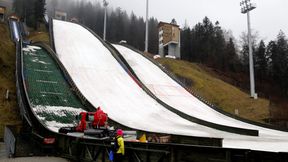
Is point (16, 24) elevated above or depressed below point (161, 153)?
above

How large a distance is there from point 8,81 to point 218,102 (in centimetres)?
1741

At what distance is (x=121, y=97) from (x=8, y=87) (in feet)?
24.8

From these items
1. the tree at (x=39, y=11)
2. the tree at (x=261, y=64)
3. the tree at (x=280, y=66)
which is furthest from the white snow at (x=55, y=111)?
the tree at (x=39, y=11)

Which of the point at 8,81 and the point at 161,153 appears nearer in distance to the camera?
the point at 161,153

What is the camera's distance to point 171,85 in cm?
2942

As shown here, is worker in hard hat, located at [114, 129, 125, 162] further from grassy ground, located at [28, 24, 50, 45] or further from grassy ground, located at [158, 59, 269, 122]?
grassy ground, located at [28, 24, 50, 45]

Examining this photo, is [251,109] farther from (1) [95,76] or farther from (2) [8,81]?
(2) [8,81]

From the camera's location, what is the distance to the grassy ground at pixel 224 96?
26172mm

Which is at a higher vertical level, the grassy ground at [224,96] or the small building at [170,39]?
the small building at [170,39]

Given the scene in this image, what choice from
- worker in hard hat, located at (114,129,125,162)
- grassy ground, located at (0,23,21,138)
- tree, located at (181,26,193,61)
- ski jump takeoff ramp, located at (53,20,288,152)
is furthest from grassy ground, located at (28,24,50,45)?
worker in hard hat, located at (114,129,125,162)

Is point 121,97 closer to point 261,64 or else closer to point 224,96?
point 224,96

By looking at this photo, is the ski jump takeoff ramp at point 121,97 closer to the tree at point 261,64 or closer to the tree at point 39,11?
the tree at point 261,64

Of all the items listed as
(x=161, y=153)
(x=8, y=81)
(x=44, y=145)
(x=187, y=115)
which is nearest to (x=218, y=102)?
(x=187, y=115)

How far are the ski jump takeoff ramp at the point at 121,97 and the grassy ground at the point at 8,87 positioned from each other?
4388 mm
